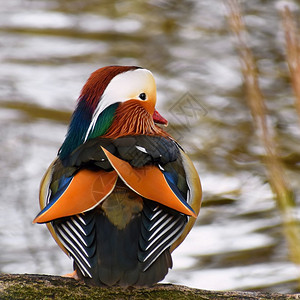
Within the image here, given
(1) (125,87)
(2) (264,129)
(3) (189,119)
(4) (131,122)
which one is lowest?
(3) (189,119)

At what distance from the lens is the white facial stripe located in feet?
6.86

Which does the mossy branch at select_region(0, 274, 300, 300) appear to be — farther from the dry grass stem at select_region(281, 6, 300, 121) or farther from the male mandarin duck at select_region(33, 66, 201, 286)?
the dry grass stem at select_region(281, 6, 300, 121)

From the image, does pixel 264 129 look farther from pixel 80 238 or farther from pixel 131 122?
pixel 131 122

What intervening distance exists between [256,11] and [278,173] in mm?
3008

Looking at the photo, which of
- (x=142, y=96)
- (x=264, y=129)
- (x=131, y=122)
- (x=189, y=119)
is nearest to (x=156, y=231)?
(x=131, y=122)

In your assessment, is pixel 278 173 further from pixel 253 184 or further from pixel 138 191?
pixel 253 184

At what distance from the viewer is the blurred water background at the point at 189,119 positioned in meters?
3.26

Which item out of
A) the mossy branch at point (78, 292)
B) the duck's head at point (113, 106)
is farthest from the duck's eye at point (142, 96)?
the mossy branch at point (78, 292)

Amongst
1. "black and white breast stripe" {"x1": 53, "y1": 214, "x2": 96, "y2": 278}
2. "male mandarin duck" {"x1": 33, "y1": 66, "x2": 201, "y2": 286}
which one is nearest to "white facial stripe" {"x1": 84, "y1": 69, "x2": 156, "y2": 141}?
"male mandarin duck" {"x1": 33, "y1": 66, "x2": 201, "y2": 286}

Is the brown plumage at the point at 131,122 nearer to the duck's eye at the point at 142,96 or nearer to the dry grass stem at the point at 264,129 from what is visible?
the duck's eye at the point at 142,96

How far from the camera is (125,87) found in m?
2.13

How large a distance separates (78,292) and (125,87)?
769mm

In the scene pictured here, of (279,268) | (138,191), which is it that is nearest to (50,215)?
(138,191)

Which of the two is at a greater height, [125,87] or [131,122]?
[125,87]
